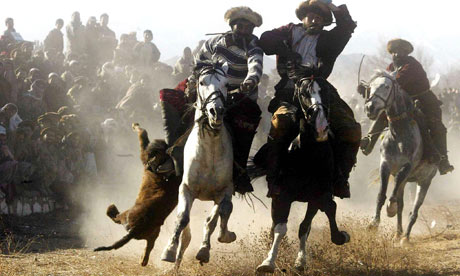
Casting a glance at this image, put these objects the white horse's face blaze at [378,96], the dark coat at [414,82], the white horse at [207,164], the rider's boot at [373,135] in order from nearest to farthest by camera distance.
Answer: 1. the white horse at [207,164]
2. the white horse's face blaze at [378,96]
3. the dark coat at [414,82]
4. the rider's boot at [373,135]

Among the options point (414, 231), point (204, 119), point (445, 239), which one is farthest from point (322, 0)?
point (414, 231)

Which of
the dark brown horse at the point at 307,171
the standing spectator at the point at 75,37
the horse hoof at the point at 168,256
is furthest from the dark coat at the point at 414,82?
the standing spectator at the point at 75,37

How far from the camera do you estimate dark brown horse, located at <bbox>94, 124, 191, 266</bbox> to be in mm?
8195

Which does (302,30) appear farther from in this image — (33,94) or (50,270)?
(33,94)

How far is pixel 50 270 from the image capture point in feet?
28.1

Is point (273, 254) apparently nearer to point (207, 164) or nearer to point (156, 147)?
point (207, 164)

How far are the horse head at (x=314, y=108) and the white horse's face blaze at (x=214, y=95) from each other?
980mm

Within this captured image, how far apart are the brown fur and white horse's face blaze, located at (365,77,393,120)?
11.9 ft

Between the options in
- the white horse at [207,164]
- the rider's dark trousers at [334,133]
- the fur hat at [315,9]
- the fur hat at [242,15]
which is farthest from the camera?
the fur hat at [242,15]

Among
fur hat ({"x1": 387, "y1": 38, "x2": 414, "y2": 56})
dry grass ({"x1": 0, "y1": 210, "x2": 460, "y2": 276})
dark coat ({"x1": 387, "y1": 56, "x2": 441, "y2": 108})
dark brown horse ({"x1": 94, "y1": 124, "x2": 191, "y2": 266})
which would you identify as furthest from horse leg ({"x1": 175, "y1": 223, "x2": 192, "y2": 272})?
fur hat ({"x1": 387, "y1": 38, "x2": 414, "y2": 56})

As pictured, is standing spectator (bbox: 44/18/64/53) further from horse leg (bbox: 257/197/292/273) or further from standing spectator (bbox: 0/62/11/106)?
horse leg (bbox: 257/197/292/273)

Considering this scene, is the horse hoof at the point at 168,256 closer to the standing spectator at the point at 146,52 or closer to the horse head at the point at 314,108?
→ the horse head at the point at 314,108

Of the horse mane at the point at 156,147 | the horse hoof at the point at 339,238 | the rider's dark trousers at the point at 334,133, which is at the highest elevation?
the rider's dark trousers at the point at 334,133

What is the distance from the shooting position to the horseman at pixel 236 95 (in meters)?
7.95
